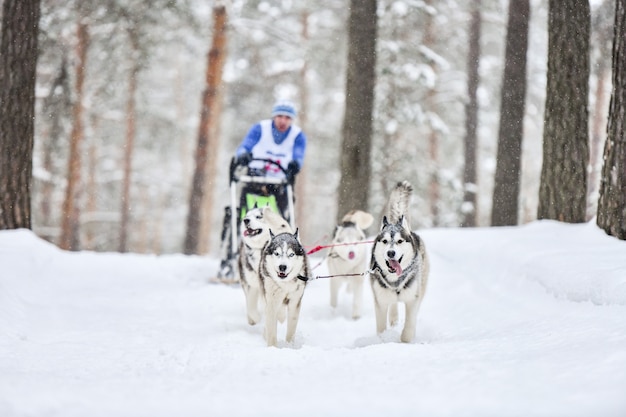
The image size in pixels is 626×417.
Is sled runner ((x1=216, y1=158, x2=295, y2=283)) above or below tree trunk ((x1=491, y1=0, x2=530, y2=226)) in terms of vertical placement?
below

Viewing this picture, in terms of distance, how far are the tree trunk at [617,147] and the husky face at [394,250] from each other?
2.28 metres

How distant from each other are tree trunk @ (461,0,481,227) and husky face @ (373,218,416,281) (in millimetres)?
9846

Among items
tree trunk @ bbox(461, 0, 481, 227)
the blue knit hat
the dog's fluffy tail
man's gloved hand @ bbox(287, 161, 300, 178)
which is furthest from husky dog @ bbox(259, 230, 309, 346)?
tree trunk @ bbox(461, 0, 481, 227)

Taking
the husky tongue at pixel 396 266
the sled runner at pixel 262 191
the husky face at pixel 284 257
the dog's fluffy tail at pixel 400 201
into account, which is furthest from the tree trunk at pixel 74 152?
the husky tongue at pixel 396 266

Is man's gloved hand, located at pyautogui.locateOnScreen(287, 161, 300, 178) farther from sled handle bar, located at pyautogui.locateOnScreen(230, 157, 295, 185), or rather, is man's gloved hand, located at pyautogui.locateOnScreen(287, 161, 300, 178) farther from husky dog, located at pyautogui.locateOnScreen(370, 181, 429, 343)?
husky dog, located at pyautogui.locateOnScreen(370, 181, 429, 343)

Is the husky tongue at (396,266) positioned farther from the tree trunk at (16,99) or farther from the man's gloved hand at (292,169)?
the tree trunk at (16,99)

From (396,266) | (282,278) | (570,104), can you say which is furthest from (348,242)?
(570,104)

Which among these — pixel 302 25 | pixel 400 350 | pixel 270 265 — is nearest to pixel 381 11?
pixel 302 25

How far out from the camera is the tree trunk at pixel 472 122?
14172 millimetres

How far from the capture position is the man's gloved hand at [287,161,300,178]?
262 inches

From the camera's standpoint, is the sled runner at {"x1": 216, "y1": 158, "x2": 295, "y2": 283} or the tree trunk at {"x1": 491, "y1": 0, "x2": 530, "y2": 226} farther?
the tree trunk at {"x1": 491, "y1": 0, "x2": 530, "y2": 226}

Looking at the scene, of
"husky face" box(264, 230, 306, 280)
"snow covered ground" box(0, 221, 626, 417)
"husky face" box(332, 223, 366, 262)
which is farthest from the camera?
"husky face" box(332, 223, 366, 262)

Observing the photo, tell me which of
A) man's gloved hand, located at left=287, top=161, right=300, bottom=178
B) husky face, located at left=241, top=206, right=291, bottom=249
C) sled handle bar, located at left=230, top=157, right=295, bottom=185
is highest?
man's gloved hand, located at left=287, top=161, right=300, bottom=178

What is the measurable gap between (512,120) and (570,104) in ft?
9.40
